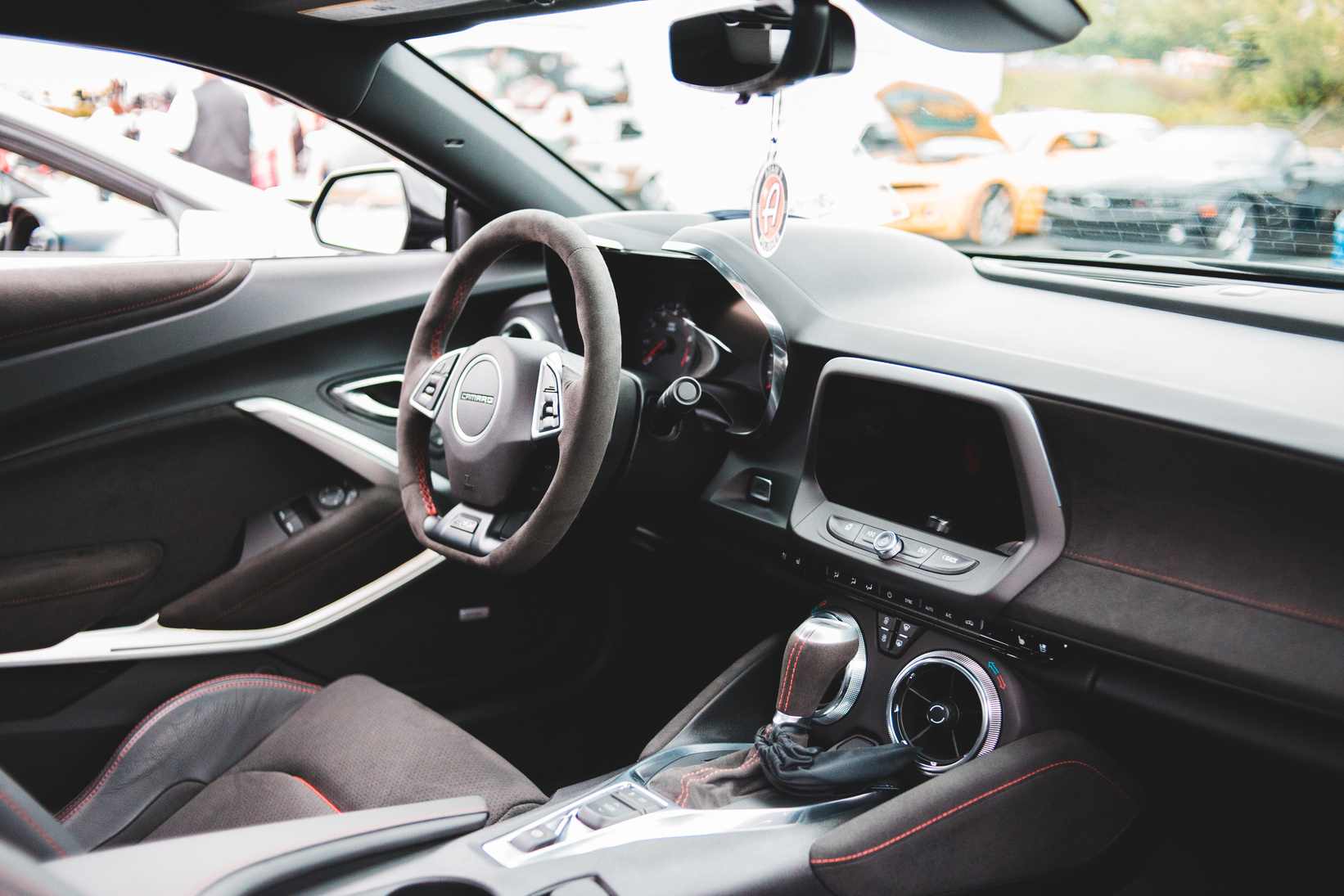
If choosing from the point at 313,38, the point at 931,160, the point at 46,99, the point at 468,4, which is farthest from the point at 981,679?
the point at 46,99

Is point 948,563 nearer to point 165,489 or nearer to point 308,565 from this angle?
point 308,565

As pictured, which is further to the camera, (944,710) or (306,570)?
(306,570)

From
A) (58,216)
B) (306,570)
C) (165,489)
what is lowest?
(306,570)

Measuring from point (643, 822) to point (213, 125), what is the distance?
1779mm

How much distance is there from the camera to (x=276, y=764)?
1.58 m

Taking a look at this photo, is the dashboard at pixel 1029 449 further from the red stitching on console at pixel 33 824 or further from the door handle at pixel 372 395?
the red stitching on console at pixel 33 824

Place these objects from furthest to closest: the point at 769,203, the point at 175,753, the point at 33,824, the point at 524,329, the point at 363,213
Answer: the point at 363,213
the point at 524,329
the point at 175,753
the point at 769,203
the point at 33,824

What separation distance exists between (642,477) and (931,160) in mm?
1063

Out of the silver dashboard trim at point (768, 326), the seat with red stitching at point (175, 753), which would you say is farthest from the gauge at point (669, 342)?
the seat with red stitching at point (175, 753)

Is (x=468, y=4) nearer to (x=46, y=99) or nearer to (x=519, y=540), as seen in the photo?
(x=46, y=99)

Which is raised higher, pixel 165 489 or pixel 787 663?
pixel 165 489

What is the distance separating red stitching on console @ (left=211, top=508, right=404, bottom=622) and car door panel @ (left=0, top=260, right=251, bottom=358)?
1.92 feet

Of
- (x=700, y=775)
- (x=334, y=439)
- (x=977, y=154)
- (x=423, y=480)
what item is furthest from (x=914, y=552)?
(x=334, y=439)

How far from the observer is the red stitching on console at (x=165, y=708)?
1740 mm
